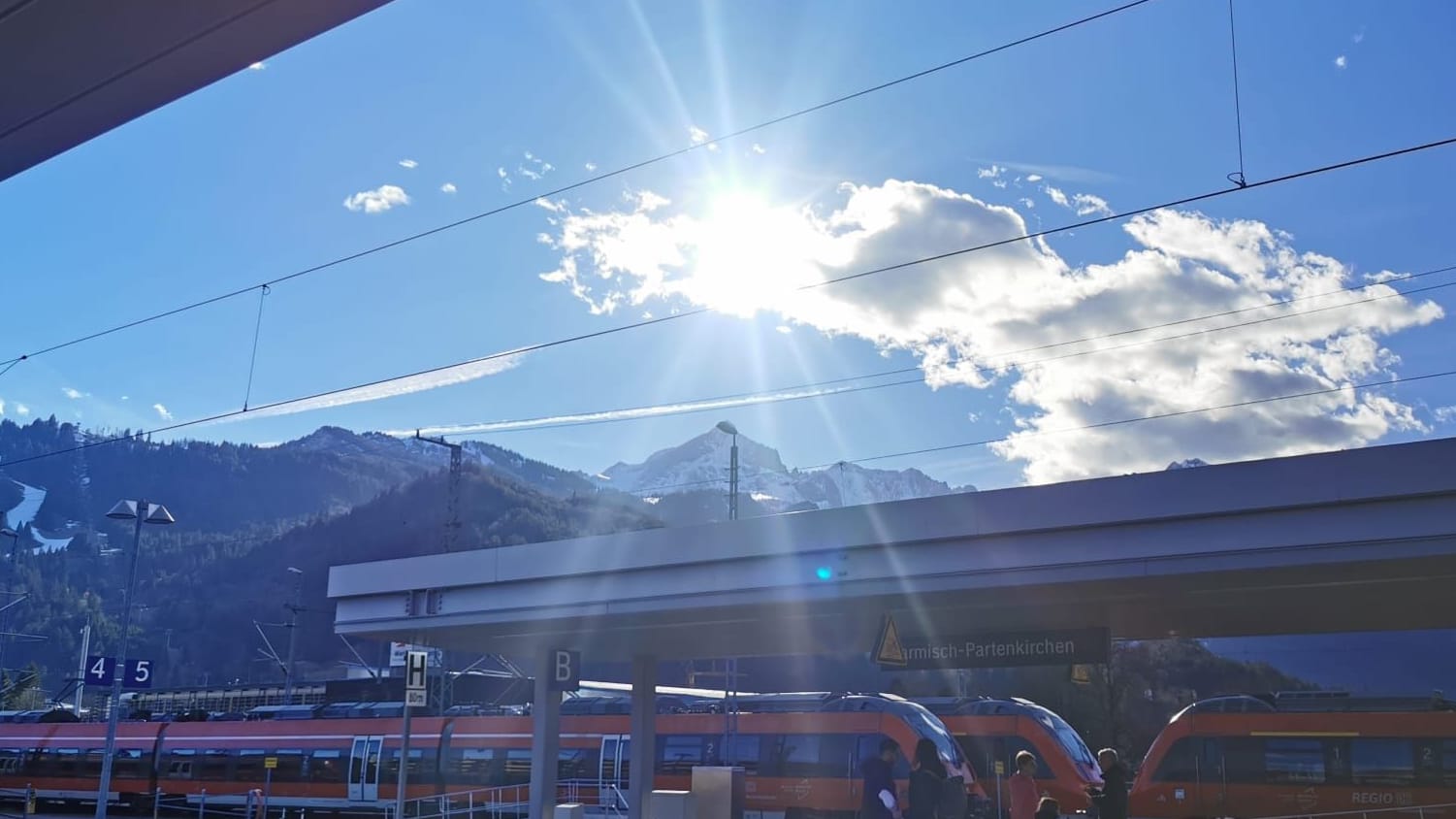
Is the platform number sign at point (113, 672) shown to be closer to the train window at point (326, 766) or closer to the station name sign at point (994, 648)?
the train window at point (326, 766)

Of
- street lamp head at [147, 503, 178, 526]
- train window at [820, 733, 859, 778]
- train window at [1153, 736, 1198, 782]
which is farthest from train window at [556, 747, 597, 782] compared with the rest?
train window at [1153, 736, 1198, 782]

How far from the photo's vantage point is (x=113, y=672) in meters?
23.0

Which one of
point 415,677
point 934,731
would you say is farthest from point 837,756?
point 415,677

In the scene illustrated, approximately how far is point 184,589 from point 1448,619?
203 meters

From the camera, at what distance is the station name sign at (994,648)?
16422 mm

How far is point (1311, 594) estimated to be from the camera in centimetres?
1611

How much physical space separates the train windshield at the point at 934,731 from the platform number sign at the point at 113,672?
15.1 metres

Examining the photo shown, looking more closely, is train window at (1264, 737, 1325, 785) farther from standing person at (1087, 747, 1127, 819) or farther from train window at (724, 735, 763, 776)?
standing person at (1087, 747, 1127, 819)

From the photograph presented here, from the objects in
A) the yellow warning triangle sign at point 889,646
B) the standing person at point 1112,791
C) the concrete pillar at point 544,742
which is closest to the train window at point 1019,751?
the concrete pillar at point 544,742

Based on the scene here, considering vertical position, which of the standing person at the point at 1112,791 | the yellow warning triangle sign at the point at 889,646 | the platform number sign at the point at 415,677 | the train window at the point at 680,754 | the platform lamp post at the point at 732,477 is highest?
the platform lamp post at the point at 732,477

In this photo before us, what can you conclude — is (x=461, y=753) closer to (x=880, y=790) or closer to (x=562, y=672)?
(x=562, y=672)

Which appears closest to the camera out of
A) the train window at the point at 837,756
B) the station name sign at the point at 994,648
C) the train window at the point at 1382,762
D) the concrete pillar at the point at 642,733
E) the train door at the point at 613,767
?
the station name sign at the point at 994,648

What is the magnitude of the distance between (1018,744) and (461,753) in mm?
14246

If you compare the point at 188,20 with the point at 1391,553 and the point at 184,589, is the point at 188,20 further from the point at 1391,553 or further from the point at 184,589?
the point at 184,589
